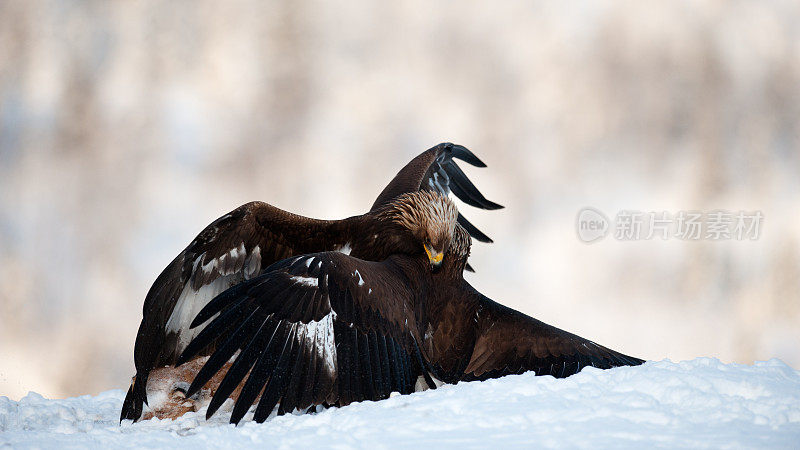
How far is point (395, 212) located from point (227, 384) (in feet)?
6.51

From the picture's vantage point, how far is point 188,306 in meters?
5.32

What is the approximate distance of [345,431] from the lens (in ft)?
10.6

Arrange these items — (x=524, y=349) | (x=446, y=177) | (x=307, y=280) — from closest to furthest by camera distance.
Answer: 1. (x=307, y=280)
2. (x=524, y=349)
3. (x=446, y=177)

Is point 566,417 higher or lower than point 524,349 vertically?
lower

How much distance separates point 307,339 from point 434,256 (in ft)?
4.47

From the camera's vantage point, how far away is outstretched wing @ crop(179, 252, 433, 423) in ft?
12.3

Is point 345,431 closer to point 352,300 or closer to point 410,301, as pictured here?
point 352,300

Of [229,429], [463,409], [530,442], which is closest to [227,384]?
[229,429]

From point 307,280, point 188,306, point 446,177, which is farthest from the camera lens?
point 446,177

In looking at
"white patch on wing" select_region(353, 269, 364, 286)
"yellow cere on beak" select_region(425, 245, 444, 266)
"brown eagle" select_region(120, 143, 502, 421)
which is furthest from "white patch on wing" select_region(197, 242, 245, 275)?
"white patch on wing" select_region(353, 269, 364, 286)

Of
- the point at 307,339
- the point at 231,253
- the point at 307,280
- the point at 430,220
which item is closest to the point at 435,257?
the point at 430,220

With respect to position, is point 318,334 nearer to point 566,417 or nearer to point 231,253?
point 566,417

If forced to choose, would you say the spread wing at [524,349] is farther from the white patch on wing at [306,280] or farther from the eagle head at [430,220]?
the white patch on wing at [306,280]

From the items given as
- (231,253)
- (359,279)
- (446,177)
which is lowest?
(359,279)
